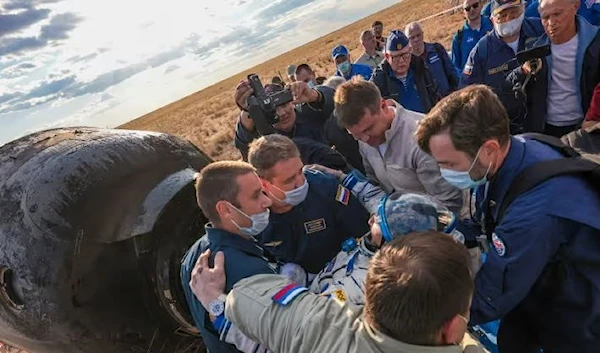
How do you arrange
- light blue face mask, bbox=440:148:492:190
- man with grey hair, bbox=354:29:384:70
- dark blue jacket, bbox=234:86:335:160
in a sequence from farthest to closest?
man with grey hair, bbox=354:29:384:70
dark blue jacket, bbox=234:86:335:160
light blue face mask, bbox=440:148:492:190

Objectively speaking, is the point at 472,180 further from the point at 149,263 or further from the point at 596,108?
the point at 149,263

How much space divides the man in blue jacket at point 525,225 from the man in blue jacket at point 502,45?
2.44 metres

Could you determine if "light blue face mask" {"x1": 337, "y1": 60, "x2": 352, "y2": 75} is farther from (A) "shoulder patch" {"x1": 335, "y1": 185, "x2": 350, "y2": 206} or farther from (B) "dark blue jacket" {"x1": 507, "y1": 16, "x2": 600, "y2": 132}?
(A) "shoulder patch" {"x1": 335, "y1": 185, "x2": 350, "y2": 206}

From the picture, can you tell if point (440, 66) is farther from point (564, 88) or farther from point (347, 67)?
point (347, 67)

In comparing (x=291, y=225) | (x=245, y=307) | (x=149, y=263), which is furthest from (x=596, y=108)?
(x=149, y=263)

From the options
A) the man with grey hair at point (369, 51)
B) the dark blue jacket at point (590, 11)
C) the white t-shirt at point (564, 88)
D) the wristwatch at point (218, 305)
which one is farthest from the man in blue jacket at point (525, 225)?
the man with grey hair at point (369, 51)

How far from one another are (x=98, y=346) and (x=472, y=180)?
2.71m

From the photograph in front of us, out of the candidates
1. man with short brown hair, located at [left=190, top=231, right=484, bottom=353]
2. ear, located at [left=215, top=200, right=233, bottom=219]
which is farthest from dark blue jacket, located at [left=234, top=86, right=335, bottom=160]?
man with short brown hair, located at [left=190, top=231, right=484, bottom=353]

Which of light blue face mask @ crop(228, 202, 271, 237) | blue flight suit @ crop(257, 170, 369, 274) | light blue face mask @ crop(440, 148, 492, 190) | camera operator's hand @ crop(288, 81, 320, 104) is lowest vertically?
blue flight suit @ crop(257, 170, 369, 274)

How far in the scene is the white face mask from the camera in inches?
191

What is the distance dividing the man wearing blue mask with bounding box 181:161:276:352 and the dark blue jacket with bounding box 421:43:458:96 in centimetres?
410

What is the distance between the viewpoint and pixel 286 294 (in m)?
2.09

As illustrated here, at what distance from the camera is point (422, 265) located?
1693mm

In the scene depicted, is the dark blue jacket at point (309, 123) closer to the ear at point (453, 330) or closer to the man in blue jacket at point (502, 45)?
the man in blue jacket at point (502, 45)
